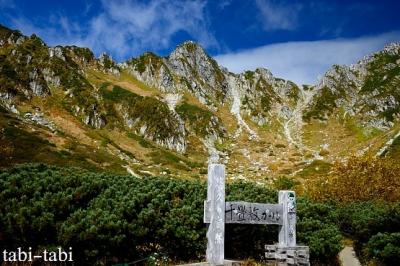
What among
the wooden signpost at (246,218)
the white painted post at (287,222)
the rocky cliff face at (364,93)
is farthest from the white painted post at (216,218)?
the rocky cliff face at (364,93)

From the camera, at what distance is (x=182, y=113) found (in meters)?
114

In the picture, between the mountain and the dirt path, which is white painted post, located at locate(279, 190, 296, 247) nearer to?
the dirt path

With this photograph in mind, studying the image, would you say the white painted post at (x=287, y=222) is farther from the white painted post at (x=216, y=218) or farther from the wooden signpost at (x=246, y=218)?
the white painted post at (x=216, y=218)

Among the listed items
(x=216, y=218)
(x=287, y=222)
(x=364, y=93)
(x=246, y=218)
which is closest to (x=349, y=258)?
(x=287, y=222)

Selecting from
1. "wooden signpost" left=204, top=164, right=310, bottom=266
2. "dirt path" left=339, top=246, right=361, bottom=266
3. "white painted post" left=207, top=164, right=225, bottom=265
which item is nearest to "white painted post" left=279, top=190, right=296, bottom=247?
"wooden signpost" left=204, top=164, right=310, bottom=266

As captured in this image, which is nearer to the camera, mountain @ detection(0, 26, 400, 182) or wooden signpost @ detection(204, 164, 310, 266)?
wooden signpost @ detection(204, 164, 310, 266)

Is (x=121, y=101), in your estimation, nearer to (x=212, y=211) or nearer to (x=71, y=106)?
(x=71, y=106)

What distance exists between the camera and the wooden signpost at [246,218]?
9992 mm

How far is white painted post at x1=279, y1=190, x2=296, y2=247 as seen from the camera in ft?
36.7

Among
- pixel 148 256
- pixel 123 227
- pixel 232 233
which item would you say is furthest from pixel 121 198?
pixel 232 233

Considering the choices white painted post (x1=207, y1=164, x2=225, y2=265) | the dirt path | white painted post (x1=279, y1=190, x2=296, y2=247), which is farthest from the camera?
the dirt path

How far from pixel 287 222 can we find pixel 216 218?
7.55 feet

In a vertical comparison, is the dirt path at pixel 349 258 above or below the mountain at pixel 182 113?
below

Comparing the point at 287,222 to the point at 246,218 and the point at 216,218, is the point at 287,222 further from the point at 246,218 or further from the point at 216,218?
the point at 216,218
